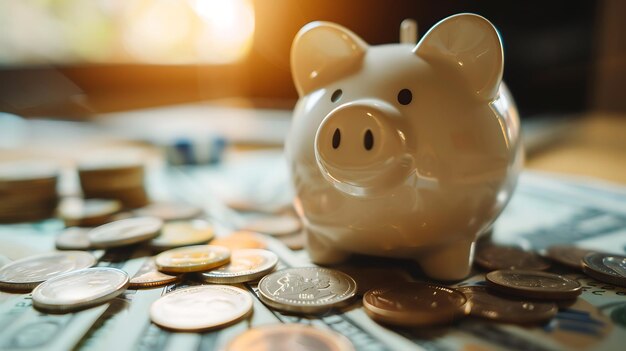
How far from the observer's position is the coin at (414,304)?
555mm

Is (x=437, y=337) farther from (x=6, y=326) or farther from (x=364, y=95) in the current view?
(x=6, y=326)

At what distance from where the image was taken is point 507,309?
0.59 metres

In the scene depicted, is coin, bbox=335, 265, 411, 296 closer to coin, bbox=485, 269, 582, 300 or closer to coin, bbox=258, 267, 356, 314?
coin, bbox=258, 267, 356, 314

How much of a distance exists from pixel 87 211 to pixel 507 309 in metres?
0.93

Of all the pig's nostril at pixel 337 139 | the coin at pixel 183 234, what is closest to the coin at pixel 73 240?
the coin at pixel 183 234

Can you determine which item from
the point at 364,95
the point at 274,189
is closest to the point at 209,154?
the point at 274,189

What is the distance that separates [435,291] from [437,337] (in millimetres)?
98

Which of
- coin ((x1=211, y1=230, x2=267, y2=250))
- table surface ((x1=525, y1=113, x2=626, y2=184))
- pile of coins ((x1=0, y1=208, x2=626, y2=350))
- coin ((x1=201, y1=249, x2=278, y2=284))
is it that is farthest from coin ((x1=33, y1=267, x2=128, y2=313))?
table surface ((x1=525, y1=113, x2=626, y2=184))

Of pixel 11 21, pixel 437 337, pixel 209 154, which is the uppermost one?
pixel 11 21

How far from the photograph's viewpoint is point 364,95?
648 mm

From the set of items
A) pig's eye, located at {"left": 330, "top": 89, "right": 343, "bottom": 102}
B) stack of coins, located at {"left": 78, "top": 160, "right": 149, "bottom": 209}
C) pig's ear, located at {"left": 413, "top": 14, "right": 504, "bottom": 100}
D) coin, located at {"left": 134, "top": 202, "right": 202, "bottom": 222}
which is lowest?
coin, located at {"left": 134, "top": 202, "right": 202, "bottom": 222}

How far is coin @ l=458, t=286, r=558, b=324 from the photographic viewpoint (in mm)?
560

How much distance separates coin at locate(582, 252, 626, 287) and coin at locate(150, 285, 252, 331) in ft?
1.69

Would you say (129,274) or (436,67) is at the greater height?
(436,67)
